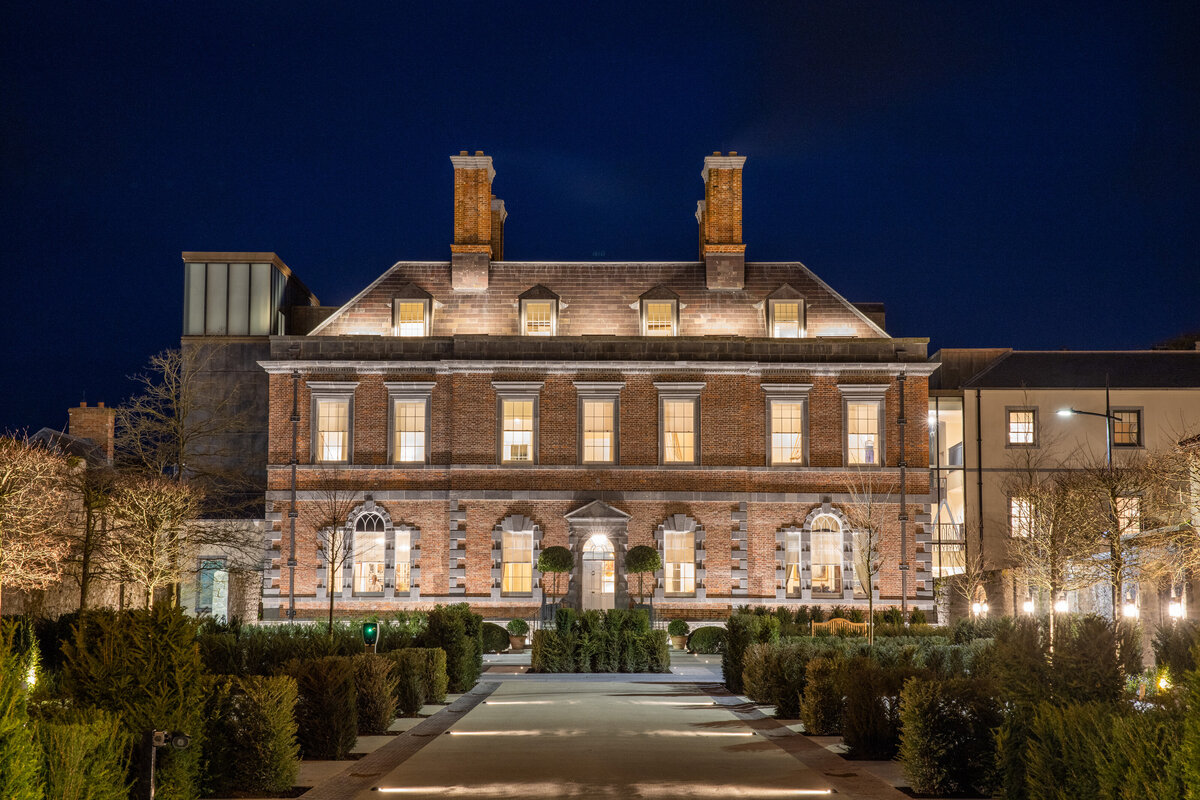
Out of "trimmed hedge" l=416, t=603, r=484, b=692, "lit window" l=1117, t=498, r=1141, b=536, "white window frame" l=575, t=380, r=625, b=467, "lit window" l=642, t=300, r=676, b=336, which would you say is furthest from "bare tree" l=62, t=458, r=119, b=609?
"lit window" l=1117, t=498, r=1141, b=536

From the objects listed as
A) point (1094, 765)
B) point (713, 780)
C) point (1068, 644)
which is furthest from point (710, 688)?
point (1094, 765)

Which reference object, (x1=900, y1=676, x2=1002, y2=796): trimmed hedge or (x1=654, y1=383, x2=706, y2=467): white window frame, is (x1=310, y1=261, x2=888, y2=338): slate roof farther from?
(x1=900, y1=676, x2=1002, y2=796): trimmed hedge

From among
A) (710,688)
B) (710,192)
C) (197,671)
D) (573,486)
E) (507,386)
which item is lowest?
(710,688)

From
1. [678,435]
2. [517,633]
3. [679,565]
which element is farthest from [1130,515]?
[517,633]

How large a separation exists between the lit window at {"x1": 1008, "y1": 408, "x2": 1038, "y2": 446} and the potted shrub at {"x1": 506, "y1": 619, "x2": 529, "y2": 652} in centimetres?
1962

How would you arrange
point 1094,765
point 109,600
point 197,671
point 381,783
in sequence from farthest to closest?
point 109,600 → point 381,783 → point 197,671 → point 1094,765

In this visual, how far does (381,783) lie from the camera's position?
13.7 metres

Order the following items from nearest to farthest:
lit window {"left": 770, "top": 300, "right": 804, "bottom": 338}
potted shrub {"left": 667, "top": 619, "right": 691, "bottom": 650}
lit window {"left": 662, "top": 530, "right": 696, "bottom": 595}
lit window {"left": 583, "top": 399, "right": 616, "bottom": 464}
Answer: potted shrub {"left": 667, "top": 619, "right": 691, "bottom": 650} < lit window {"left": 662, "top": 530, "right": 696, "bottom": 595} < lit window {"left": 583, "top": 399, "right": 616, "bottom": 464} < lit window {"left": 770, "top": 300, "right": 804, "bottom": 338}

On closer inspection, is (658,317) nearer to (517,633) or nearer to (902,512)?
(902,512)

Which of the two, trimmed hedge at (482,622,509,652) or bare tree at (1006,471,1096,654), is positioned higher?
bare tree at (1006,471,1096,654)

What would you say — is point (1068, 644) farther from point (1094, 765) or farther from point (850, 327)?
point (850, 327)

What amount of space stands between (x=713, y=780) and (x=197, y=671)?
19.0 ft

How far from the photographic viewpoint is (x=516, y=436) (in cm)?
4441

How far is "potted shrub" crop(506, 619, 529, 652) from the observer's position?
3991 cm
